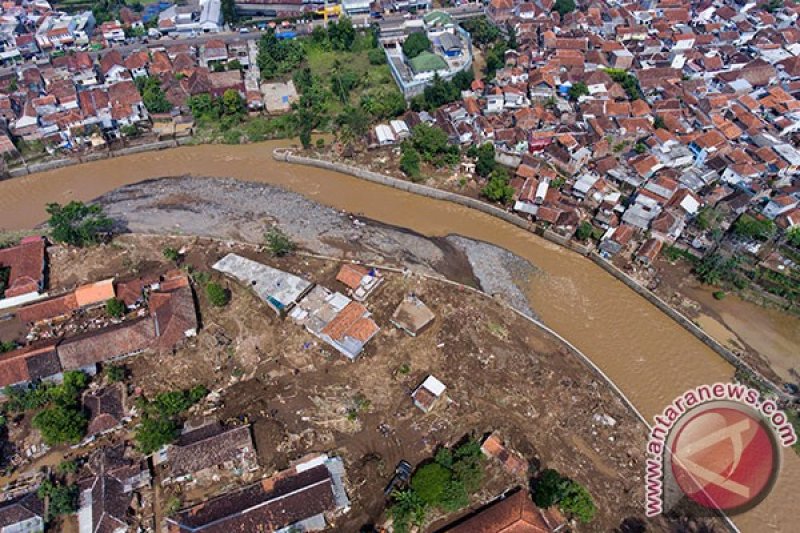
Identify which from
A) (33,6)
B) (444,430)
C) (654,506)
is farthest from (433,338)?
(33,6)

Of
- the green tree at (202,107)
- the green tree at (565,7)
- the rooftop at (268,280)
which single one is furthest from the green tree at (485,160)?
the green tree at (565,7)

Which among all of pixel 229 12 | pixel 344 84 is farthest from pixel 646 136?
pixel 229 12

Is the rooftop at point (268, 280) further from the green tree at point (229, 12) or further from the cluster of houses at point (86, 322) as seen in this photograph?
the green tree at point (229, 12)

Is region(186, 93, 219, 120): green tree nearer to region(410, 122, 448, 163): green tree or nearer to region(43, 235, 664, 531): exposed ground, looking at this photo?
region(410, 122, 448, 163): green tree

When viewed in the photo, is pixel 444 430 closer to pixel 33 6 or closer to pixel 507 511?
pixel 507 511

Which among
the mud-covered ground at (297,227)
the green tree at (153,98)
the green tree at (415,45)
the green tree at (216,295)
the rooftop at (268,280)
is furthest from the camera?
the green tree at (415,45)

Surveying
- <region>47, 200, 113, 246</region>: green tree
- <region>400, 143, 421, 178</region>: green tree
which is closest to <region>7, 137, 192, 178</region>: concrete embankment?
<region>47, 200, 113, 246</region>: green tree
